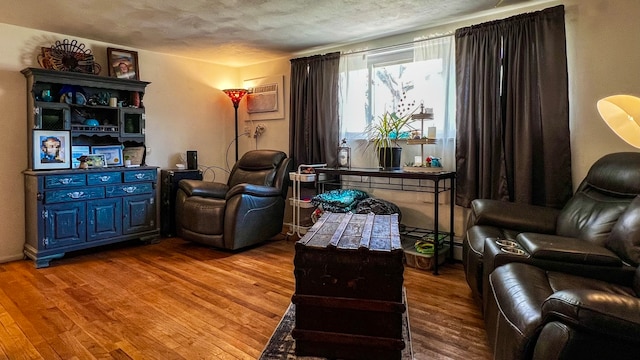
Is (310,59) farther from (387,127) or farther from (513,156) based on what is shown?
(513,156)

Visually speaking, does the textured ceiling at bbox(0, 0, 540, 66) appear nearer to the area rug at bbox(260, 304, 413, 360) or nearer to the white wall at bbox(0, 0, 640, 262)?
the white wall at bbox(0, 0, 640, 262)

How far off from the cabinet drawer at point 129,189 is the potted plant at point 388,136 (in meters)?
2.46

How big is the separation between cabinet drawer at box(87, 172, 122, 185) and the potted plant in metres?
2.63

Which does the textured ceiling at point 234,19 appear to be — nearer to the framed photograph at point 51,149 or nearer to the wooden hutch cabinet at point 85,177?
the wooden hutch cabinet at point 85,177

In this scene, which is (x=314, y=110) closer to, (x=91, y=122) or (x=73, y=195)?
(x=91, y=122)

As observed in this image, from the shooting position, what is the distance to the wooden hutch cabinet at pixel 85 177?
3297 mm

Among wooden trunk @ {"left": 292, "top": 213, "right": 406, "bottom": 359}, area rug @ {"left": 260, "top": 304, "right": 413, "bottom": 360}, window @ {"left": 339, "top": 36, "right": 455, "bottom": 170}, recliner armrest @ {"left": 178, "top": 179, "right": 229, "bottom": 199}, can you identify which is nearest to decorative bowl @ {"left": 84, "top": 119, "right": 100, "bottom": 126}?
recliner armrest @ {"left": 178, "top": 179, "right": 229, "bottom": 199}

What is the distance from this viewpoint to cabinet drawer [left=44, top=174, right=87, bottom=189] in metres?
3.26

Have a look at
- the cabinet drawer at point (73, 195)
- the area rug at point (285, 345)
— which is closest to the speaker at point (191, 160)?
the cabinet drawer at point (73, 195)

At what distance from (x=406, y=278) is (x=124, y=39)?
3669mm

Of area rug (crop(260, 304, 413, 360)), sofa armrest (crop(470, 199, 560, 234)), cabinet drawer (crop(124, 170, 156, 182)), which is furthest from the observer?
cabinet drawer (crop(124, 170, 156, 182))

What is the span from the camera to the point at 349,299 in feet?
5.63

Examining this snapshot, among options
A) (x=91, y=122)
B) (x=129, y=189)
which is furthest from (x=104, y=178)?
(x=91, y=122)

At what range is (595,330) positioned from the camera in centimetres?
103
